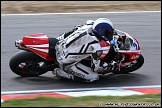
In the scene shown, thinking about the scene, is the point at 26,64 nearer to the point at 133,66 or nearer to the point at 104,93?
the point at 104,93

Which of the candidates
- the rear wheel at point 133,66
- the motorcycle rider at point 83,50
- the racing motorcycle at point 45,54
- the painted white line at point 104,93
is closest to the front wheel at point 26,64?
the racing motorcycle at point 45,54

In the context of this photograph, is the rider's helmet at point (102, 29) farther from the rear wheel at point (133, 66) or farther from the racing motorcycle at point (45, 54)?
the rear wheel at point (133, 66)

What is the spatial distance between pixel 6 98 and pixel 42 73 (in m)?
1.44

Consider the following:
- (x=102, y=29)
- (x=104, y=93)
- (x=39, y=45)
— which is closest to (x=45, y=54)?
(x=39, y=45)

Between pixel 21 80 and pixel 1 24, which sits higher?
pixel 1 24

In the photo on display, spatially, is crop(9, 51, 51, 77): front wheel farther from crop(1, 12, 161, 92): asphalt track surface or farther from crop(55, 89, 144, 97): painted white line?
crop(55, 89, 144, 97): painted white line

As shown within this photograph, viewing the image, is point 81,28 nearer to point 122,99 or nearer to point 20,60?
point 20,60

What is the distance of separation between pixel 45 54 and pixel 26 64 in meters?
0.46

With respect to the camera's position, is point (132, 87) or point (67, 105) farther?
point (132, 87)

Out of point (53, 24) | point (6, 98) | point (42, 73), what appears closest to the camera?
point (6, 98)

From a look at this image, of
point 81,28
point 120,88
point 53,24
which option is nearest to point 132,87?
point 120,88

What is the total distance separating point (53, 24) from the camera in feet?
48.5

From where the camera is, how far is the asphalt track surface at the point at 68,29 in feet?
28.8

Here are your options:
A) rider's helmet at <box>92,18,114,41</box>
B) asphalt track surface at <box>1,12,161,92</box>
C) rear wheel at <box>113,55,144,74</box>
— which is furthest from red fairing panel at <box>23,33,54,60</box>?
rear wheel at <box>113,55,144,74</box>
